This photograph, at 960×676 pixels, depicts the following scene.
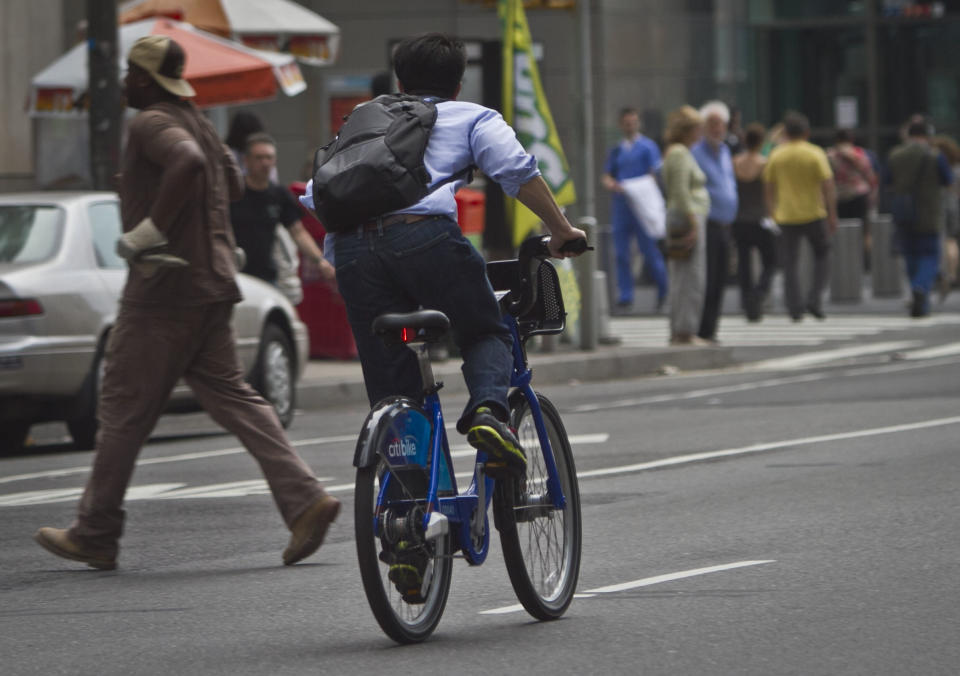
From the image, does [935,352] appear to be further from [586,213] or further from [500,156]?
[500,156]

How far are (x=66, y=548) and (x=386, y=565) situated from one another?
208 cm

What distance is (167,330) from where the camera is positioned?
7.48m

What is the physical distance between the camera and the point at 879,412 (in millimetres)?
Answer: 12375

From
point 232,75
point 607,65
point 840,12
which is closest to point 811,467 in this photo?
point 232,75

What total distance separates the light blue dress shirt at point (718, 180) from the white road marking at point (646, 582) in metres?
10.7

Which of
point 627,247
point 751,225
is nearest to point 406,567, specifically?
point 751,225

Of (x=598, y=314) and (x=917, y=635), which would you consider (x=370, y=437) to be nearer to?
(x=917, y=635)

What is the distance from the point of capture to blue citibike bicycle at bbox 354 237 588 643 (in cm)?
560

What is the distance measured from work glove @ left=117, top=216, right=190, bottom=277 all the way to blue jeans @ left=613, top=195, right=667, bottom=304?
1525 cm

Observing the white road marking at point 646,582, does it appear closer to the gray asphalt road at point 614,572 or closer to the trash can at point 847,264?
the gray asphalt road at point 614,572

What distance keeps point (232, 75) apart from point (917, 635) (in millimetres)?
10956

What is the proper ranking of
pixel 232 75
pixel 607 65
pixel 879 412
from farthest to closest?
pixel 607 65, pixel 232 75, pixel 879 412

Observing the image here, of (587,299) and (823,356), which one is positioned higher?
(587,299)

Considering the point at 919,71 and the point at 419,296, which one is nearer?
the point at 419,296
